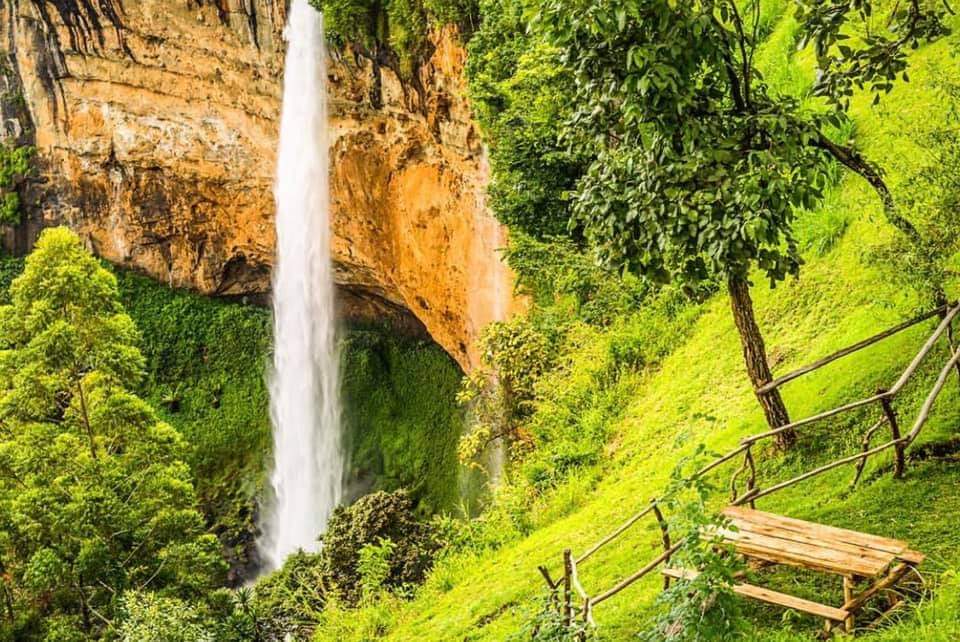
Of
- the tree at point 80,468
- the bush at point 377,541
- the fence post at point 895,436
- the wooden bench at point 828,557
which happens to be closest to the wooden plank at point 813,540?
the wooden bench at point 828,557

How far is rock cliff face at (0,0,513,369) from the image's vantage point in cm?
1966

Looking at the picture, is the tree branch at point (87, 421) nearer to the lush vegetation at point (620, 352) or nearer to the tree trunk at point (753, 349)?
the lush vegetation at point (620, 352)

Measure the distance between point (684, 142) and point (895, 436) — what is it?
2089mm

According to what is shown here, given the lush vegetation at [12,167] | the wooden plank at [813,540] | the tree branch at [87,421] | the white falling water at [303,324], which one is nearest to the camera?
the wooden plank at [813,540]

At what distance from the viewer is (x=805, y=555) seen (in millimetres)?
4016

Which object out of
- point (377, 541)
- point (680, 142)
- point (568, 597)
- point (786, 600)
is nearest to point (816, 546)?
point (786, 600)

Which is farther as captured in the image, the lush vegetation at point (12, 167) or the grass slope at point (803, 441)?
the lush vegetation at point (12, 167)

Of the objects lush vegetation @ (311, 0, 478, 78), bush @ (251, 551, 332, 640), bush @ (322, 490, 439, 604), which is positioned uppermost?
lush vegetation @ (311, 0, 478, 78)

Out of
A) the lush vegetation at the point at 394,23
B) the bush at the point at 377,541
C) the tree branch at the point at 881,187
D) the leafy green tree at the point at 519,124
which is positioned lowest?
the bush at the point at 377,541

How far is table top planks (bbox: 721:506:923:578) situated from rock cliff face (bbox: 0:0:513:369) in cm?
1354

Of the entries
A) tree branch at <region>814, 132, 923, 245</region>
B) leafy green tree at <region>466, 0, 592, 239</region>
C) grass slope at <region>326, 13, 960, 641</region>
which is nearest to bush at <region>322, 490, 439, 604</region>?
grass slope at <region>326, 13, 960, 641</region>

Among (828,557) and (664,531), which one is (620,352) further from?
(828,557)

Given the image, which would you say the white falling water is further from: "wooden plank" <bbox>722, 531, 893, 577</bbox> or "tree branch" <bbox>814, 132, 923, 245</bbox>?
"wooden plank" <bbox>722, 531, 893, 577</bbox>

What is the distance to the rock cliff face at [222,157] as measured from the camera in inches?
774
